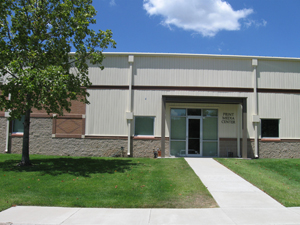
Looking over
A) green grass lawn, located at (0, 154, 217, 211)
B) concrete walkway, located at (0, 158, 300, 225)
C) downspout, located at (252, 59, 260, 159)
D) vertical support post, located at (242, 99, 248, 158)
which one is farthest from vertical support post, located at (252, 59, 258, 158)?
concrete walkway, located at (0, 158, 300, 225)

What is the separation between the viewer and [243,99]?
15.7m

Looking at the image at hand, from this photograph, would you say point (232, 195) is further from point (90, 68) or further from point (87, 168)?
point (90, 68)

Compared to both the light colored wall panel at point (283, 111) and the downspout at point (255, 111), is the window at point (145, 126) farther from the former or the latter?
the light colored wall panel at point (283, 111)

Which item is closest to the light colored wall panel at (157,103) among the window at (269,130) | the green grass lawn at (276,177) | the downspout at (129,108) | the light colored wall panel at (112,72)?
the downspout at (129,108)

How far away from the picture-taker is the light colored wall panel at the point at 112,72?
16.4 metres

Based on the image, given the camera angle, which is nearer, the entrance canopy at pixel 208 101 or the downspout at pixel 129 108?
the entrance canopy at pixel 208 101

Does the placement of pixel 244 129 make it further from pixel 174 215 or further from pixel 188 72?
pixel 174 215

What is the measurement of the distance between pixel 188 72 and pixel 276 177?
26.4 feet

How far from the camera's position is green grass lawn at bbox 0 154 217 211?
24.3 feet

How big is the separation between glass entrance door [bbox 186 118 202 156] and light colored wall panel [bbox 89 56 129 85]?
471 centimetres

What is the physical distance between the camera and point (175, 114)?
54.1 ft

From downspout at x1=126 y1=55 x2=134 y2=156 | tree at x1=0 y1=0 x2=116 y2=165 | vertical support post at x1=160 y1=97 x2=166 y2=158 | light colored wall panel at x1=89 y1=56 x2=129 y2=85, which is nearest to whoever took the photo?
tree at x1=0 y1=0 x2=116 y2=165

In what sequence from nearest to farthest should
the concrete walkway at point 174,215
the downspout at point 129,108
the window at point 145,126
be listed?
the concrete walkway at point 174,215 → the downspout at point 129,108 → the window at point 145,126

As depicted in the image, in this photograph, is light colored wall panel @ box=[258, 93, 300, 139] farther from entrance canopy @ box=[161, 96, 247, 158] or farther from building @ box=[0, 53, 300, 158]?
entrance canopy @ box=[161, 96, 247, 158]
